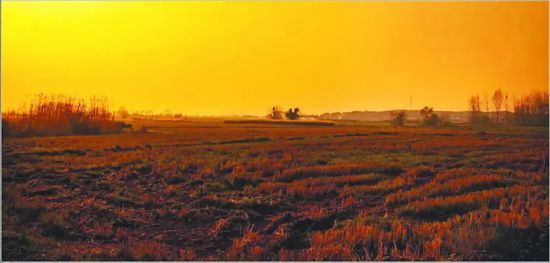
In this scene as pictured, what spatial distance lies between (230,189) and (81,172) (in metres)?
6.80

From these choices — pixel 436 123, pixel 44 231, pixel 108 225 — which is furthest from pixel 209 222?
pixel 436 123

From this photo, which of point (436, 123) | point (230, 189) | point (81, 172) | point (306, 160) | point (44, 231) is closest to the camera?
point (44, 231)

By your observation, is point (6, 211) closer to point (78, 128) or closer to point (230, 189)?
point (230, 189)

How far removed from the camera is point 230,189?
14000mm

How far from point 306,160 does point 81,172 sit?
10333mm

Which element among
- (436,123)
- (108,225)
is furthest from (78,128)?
(436,123)

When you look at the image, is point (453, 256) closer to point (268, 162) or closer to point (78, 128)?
point (268, 162)

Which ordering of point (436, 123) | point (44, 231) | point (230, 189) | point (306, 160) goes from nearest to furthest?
1. point (44, 231)
2. point (230, 189)
3. point (306, 160)
4. point (436, 123)

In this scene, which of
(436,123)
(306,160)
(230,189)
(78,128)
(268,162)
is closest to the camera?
(230,189)

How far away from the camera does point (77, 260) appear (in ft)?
22.6

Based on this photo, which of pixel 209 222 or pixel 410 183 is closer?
pixel 209 222

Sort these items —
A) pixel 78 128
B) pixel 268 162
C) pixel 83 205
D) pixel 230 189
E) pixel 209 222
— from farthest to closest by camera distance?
pixel 78 128 < pixel 268 162 < pixel 230 189 < pixel 83 205 < pixel 209 222

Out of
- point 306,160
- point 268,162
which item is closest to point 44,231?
point 268,162

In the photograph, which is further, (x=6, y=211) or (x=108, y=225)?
(x=6, y=211)
